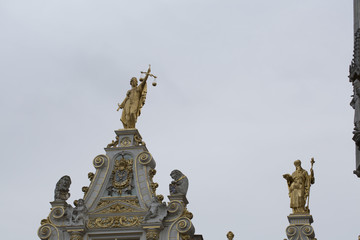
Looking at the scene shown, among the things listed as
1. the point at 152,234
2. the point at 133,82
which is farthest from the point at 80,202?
the point at 133,82

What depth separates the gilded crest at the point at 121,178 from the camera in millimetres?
26766

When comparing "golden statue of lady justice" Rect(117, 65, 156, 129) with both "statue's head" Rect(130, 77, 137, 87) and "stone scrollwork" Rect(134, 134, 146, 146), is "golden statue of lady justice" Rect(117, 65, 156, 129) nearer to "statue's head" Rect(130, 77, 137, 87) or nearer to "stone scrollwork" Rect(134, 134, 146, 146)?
"statue's head" Rect(130, 77, 137, 87)

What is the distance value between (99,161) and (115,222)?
2266 millimetres

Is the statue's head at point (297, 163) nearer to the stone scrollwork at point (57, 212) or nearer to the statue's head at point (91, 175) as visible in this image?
the statue's head at point (91, 175)

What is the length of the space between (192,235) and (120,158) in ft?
11.6

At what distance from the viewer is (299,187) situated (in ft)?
84.2

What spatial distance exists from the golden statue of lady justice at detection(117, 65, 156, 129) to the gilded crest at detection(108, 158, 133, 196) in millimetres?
1417

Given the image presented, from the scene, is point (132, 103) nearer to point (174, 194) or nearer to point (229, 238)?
point (174, 194)

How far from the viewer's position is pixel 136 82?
2883 cm

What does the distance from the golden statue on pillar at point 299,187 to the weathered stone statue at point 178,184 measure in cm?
299

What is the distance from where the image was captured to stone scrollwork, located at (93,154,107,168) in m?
27.3

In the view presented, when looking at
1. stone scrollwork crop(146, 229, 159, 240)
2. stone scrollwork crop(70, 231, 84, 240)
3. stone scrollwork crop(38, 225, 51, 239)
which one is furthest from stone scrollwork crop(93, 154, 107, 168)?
stone scrollwork crop(146, 229, 159, 240)

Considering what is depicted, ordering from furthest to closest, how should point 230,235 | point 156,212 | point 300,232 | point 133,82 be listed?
point 133,82, point 156,212, point 230,235, point 300,232

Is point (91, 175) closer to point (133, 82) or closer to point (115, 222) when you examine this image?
point (115, 222)
